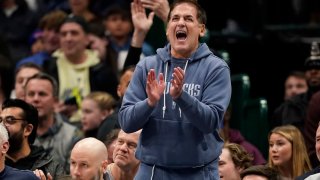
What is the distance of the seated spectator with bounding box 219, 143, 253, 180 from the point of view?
9.20 metres

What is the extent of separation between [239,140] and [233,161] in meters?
1.31

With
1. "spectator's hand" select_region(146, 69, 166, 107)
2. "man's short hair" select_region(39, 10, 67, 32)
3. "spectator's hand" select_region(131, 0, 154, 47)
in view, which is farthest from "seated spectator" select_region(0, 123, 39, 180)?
"man's short hair" select_region(39, 10, 67, 32)

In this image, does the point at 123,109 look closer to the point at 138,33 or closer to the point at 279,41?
the point at 138,33

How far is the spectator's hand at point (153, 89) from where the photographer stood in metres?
7.43

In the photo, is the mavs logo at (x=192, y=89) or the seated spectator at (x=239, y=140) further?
the seated spectator at (x=239, y=140)

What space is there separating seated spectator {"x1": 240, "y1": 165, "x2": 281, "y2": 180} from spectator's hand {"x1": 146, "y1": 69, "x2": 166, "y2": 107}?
1.78 metres

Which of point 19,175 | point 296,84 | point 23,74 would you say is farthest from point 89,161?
point 296,84

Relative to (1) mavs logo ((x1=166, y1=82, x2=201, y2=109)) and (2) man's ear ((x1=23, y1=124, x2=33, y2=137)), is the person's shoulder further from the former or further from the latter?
(2) man's ear ((x1=23, y1=124, x2=33, y2=137))

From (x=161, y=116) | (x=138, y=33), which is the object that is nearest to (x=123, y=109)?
(x=161, y=116)

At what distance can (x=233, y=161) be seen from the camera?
9.33 meters

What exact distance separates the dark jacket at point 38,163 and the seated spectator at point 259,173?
149cm

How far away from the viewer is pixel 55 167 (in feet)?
30.7

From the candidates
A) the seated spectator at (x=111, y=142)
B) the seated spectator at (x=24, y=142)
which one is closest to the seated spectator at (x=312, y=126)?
the seated spectator at (x=111, y=142)

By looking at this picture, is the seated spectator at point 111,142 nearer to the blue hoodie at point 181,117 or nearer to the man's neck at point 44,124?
the man's neck at point 44,124
